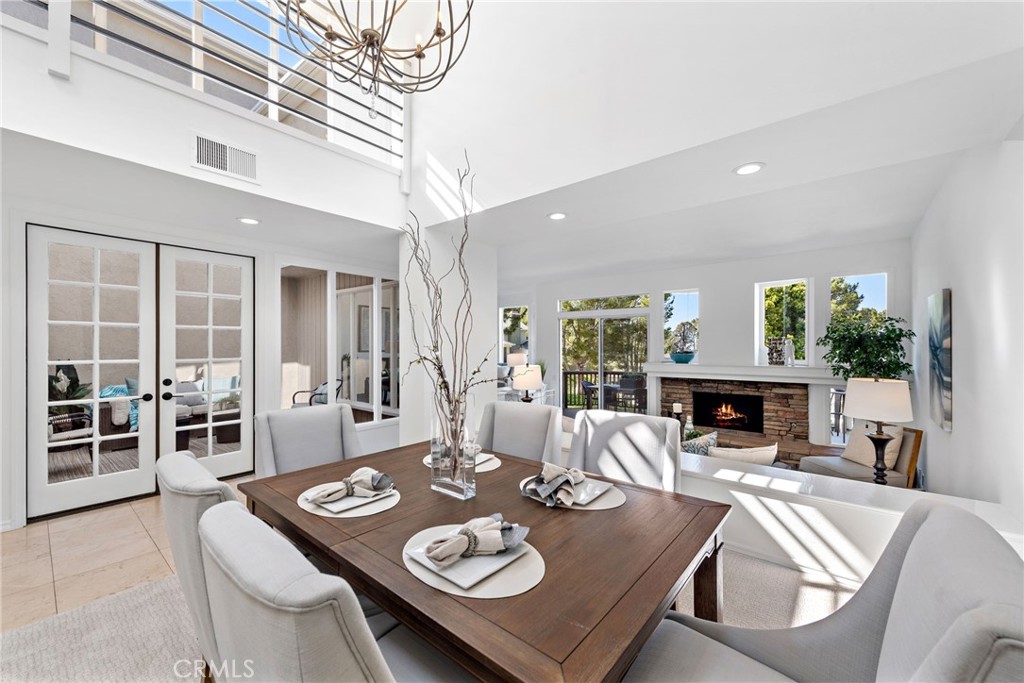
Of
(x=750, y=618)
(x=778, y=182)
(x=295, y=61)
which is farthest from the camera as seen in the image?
(x=295, y=61)

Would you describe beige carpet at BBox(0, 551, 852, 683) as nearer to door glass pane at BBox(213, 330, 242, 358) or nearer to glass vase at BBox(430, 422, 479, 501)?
glass vase at BBox(430, 422, 479, 501)

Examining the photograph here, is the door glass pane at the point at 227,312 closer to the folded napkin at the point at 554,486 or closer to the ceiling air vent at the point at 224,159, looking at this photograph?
the ceiling air vent at the point at 224,159

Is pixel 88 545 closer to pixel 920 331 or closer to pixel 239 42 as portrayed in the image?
pixel 239 42

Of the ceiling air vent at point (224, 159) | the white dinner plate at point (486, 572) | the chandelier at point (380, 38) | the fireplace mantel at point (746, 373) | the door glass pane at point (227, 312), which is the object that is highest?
the chandelier at point (380, 38)

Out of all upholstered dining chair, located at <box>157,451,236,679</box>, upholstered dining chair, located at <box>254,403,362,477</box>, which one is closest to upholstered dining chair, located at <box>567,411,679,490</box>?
upholstered dining chair, located at <box>254,403,362,477</box>

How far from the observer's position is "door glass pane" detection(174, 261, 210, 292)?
11.9ft

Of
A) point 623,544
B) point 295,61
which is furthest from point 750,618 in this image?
point 295,61

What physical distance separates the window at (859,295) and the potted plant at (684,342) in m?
1.71

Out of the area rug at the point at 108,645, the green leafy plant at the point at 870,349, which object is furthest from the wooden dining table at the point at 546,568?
the green leafy plant at the point at 870,349

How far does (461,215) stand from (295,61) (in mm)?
3694

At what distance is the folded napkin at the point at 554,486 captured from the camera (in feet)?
4.97

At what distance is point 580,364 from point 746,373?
2.84 m

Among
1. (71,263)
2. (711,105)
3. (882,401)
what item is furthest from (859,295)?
→ (71,263)

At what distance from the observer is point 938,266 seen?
3090mm
